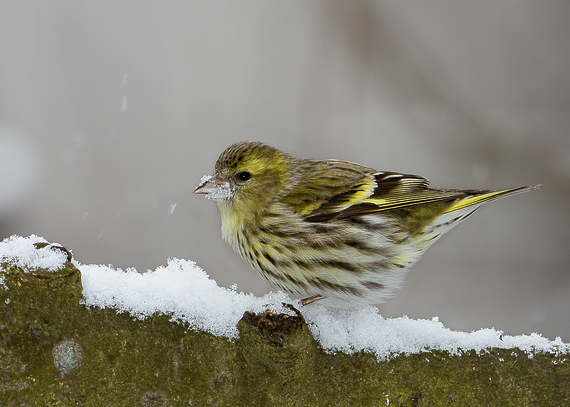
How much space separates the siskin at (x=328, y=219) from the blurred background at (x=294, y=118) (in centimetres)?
181

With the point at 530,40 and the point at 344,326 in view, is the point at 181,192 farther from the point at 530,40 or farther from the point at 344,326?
the point at 344,326

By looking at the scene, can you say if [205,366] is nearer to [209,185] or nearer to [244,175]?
[209,185]

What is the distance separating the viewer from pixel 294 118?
262 inches

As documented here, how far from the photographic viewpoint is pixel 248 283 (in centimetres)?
563

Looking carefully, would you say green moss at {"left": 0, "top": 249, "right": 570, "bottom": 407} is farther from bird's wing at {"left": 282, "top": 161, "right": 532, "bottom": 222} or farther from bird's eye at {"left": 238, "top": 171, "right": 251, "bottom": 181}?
bird's eye at {"left": 238, "top": 171, "right": 251, "bottom": 181}

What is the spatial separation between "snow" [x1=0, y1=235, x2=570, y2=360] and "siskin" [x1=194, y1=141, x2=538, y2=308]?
60 cm

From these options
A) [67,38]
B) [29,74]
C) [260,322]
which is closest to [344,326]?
[260,322]

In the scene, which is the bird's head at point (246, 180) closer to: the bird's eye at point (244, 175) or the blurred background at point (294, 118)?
the bird's eye at point (244, 175)

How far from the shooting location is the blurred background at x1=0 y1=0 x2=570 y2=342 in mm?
5207

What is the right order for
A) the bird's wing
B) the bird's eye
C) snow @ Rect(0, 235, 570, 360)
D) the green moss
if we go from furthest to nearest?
the bird's eye, the bird's wing, snow @ Rect(0, 235, 570, 360), the green moss

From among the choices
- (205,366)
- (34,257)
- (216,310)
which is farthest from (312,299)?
(34,257)

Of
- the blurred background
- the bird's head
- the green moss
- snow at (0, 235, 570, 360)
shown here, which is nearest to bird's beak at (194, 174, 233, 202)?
the bird's head

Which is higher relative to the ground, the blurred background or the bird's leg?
the blurred background

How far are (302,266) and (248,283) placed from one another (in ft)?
9.06
